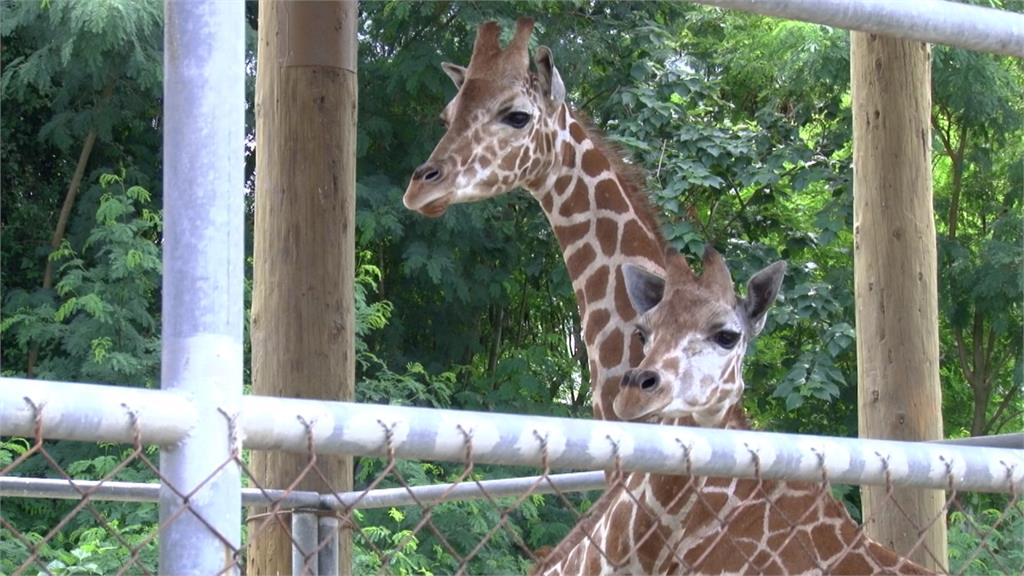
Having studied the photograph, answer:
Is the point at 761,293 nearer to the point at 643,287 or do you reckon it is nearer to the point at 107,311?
the point at 643,287

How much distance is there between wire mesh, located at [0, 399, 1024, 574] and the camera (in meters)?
1.79

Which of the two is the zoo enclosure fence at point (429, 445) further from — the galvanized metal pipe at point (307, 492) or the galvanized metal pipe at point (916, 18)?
the galvanized metal pipe at point (307, 492)

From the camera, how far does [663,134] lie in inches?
414

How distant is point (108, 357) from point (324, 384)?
17.4ft

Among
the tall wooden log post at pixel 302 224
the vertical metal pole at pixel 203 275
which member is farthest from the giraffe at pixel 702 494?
the vertical metal pole at pixel 203 275

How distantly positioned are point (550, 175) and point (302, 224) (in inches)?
37.6

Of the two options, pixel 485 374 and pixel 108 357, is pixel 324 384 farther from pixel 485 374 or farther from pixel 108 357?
pixel 485 374

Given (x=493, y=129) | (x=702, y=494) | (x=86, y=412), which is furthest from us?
(x=493, y=129)

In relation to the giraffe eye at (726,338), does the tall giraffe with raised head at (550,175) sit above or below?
above

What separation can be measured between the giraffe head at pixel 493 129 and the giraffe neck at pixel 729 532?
4.68 feet

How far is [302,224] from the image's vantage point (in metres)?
4.21

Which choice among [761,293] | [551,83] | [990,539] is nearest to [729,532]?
[761,293]

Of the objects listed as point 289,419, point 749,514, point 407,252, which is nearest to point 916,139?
point 749,514

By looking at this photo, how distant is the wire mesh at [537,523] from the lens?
1.79m
